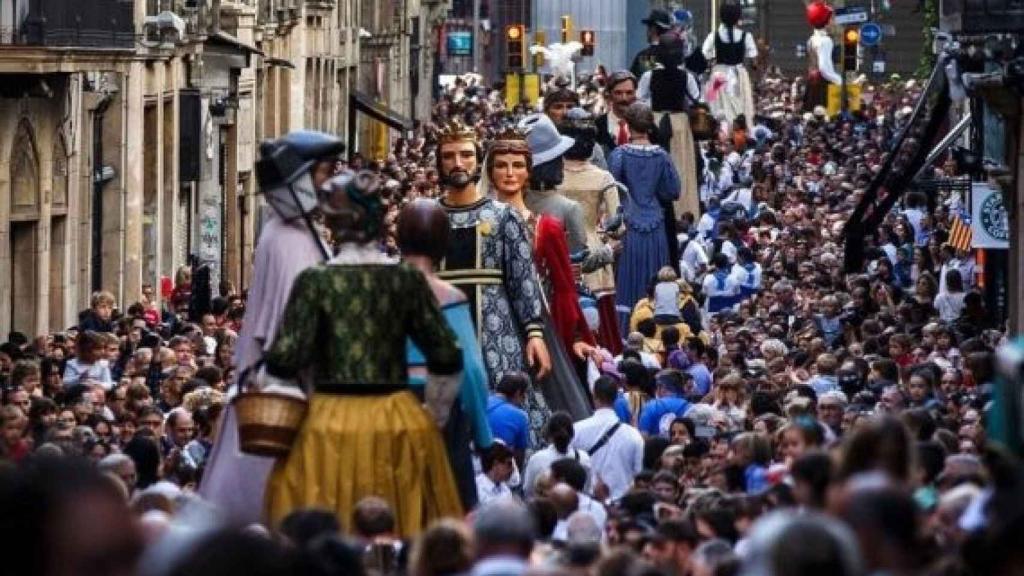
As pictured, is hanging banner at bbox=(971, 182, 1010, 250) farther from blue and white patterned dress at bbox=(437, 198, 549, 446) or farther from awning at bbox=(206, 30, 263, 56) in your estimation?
awning at bbox=(206, 30, 263, 56)

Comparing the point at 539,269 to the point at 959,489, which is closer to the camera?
the point at 959,489

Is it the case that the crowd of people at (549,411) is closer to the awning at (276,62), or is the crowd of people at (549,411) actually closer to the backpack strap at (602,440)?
the backpack strap at (602,440)

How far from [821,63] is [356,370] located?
74.3 m

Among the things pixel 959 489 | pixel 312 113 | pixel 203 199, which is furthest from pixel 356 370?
pixel 312 113

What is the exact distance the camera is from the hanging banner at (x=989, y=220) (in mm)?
36031

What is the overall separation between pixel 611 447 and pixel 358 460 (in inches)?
212

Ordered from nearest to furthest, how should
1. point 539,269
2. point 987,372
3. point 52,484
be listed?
point 52,484 < point 539,269 < point 987,372

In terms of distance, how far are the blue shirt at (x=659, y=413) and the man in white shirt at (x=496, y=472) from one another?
440 cm

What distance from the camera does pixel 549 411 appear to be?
832 inches

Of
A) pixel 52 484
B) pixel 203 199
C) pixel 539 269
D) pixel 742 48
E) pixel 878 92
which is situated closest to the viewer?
pixel 52 484

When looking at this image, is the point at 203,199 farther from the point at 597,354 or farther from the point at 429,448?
the point at 429,448

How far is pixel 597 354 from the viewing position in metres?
22.8

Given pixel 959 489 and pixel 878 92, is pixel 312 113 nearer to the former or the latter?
pixel 878 92

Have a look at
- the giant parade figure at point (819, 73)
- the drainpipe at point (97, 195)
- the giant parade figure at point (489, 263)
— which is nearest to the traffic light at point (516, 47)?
the giant parade figure at point (819, 73)
